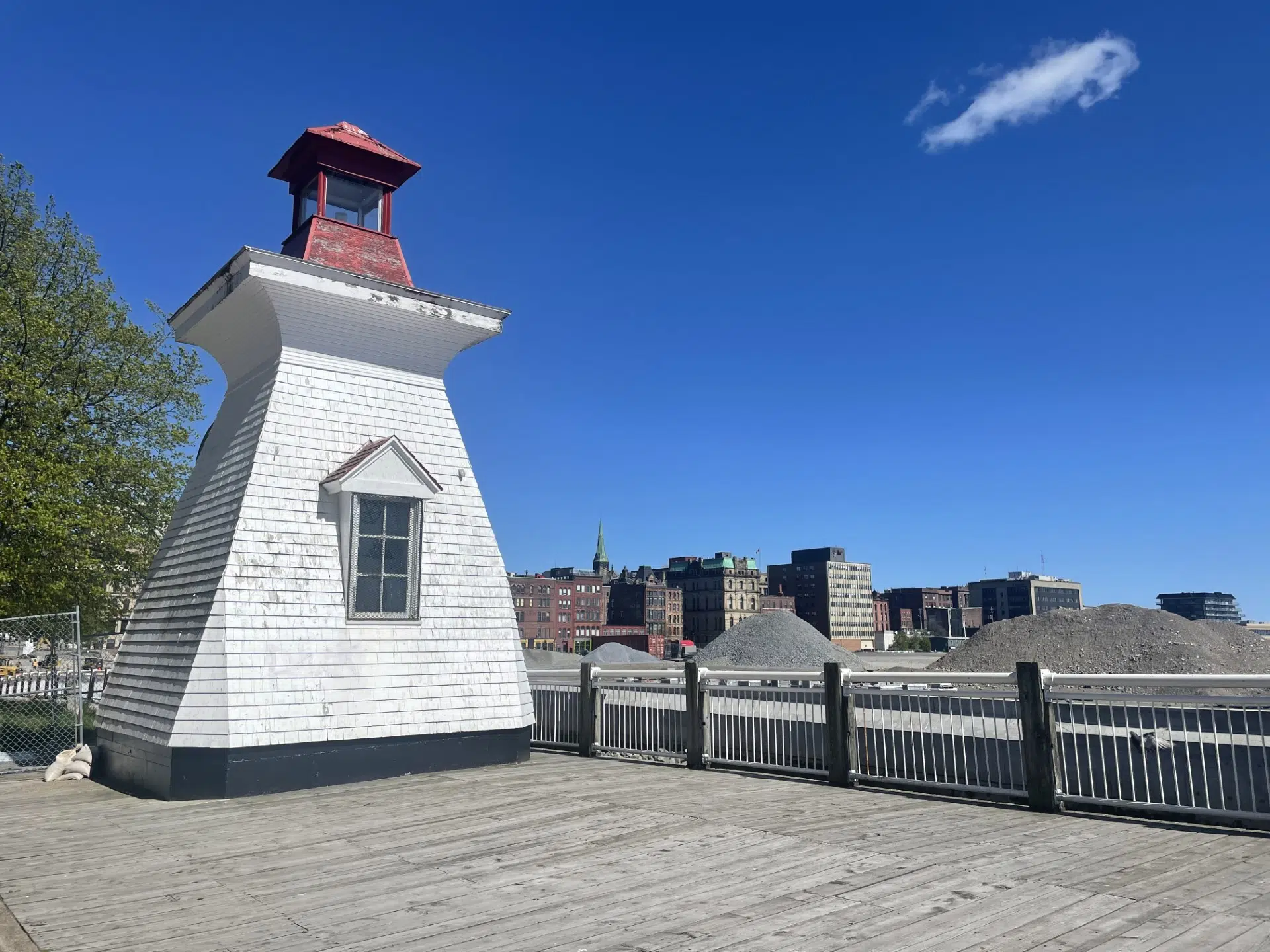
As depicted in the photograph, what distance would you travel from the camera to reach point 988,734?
8.14 meters

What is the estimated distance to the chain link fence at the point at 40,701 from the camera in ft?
37.5

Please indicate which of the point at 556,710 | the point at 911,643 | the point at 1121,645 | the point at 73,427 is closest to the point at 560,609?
the point at 911,643

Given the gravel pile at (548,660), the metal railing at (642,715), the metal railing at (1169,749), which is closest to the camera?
the metal railing at (1169,749)

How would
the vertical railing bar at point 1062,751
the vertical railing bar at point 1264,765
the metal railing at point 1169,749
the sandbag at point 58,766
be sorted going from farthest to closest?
the sandbag at point 58,766 < the vertical railing bar at point 1062,751 < the metal railing at point 1169,749 < the vertical railing bar at point 1264,765

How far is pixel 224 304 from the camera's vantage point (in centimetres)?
1068

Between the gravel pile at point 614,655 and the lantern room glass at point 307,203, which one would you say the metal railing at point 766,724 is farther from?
the gravel pile at point 614,655

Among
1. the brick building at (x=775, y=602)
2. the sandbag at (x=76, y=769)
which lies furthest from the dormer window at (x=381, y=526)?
A: the brick building at (x=775, y=602)

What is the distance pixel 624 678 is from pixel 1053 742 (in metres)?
6.29

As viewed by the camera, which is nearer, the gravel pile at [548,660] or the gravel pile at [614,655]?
the gravel pile at [548,660]

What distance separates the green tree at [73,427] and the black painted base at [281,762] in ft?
22.3

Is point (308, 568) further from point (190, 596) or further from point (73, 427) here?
point (73, 427)

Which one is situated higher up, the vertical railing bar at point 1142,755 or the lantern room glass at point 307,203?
the lantern room glass at point 307,203

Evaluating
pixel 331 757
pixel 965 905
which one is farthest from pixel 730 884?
pixel 331 757

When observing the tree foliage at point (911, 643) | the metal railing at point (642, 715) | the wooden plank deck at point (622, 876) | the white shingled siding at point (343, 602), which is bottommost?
the tree foliage at point (911, 643)
